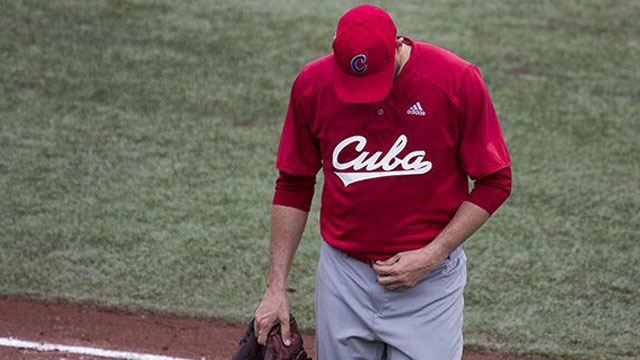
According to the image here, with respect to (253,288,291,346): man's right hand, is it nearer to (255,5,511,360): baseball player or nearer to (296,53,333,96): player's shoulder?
(255,5,511,360): baseball player

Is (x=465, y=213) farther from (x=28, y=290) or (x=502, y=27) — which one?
(x=502, y=27)

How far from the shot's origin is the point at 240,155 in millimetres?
8211

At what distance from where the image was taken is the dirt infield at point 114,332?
5.50m

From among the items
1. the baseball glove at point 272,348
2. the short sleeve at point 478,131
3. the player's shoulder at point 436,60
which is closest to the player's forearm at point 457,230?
the short sleeve at point 478,131

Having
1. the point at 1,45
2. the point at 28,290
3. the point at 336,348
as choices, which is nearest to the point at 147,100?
the point at 1,45

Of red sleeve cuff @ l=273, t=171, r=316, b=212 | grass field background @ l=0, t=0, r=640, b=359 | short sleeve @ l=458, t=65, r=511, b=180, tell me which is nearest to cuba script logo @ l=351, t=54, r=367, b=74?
short sleeve @ l=458, t=65, r=511, b=180

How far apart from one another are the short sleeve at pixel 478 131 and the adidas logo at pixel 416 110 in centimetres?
13

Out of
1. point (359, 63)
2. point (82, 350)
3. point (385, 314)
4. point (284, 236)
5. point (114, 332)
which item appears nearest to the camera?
point (359, 63)

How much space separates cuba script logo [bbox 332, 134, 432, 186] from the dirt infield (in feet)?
7.53

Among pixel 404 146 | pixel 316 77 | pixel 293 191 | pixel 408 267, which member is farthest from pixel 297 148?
pixel 408 267

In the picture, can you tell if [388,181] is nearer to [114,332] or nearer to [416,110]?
[416,110]

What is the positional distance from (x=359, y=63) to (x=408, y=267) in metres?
0.71

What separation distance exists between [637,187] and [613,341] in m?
2.35

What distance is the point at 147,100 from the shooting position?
9180mm
